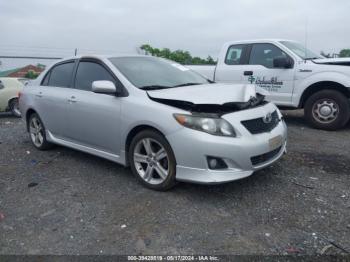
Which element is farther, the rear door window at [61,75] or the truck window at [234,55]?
the truck window at [234,55]

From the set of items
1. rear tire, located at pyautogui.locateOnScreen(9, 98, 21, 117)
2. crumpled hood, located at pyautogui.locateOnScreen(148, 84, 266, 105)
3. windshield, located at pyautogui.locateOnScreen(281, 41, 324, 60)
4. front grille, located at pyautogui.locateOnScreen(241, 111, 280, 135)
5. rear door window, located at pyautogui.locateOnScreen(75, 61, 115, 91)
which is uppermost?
windshield, located at pyautogui.locateOnScreen(281, 41, 324, 60)

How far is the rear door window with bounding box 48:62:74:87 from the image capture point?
530 centimetres

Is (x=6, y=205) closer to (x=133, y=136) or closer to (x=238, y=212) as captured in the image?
(x=133, y=136)

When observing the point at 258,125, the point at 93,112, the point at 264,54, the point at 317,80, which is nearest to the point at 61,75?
the point at 93,112

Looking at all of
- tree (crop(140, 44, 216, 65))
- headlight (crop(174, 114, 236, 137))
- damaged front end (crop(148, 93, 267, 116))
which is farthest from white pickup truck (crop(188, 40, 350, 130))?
tree (crop(140, 44, 216, 65))

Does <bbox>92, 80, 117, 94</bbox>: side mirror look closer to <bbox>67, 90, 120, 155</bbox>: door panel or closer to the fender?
<bbox>67, 90, 120, 155</bbox>: door panel

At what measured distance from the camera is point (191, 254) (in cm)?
288

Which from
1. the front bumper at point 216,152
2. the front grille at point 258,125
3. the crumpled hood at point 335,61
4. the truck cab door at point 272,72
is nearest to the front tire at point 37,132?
the front bumper at point 216,152

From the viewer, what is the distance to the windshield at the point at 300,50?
7.65m

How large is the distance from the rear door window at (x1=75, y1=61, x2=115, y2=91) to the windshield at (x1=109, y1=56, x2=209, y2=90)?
0.62ft

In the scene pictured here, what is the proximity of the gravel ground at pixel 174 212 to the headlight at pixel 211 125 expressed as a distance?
76 centimetres

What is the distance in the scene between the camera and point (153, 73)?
4.70 metres

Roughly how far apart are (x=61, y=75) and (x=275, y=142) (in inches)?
135

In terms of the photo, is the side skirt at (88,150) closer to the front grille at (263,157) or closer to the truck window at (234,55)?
the front grille at (263,157)
